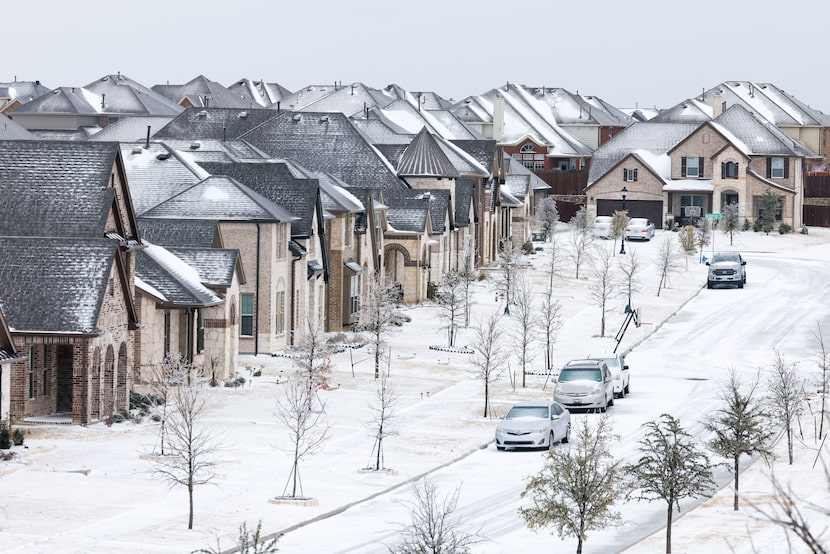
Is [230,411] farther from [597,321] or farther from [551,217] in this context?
[551,217]

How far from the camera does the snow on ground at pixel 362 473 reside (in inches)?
1160

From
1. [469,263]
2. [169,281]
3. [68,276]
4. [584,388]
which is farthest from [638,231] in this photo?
[68,276]

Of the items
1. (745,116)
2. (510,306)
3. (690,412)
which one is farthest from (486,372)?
(745,116)

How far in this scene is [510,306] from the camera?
76375 mm

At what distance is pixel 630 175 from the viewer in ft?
392

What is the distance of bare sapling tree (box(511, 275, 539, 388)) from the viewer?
179 ft

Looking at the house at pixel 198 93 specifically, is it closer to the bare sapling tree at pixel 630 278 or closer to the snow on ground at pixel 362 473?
the bare sapling tree at pixel 630 278

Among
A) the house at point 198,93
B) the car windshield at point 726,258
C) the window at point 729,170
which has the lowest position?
the car windshield at point 726,258

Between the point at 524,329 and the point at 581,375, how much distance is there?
731 centimetres

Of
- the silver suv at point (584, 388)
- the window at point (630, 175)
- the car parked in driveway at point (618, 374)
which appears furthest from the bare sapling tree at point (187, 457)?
the window at point (630, 175)

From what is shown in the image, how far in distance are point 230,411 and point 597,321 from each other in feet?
95.3

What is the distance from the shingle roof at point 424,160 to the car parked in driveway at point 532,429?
4763cm

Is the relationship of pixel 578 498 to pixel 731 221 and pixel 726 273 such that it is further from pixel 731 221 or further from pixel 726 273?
pixel 731 221

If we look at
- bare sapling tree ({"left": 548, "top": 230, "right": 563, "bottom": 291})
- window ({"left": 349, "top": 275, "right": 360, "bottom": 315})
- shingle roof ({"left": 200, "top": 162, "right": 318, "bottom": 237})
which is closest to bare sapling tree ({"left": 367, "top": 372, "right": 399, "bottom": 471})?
shingle roof ({"left": 200, "top": 162, "right": 318, "bottom": 237})
